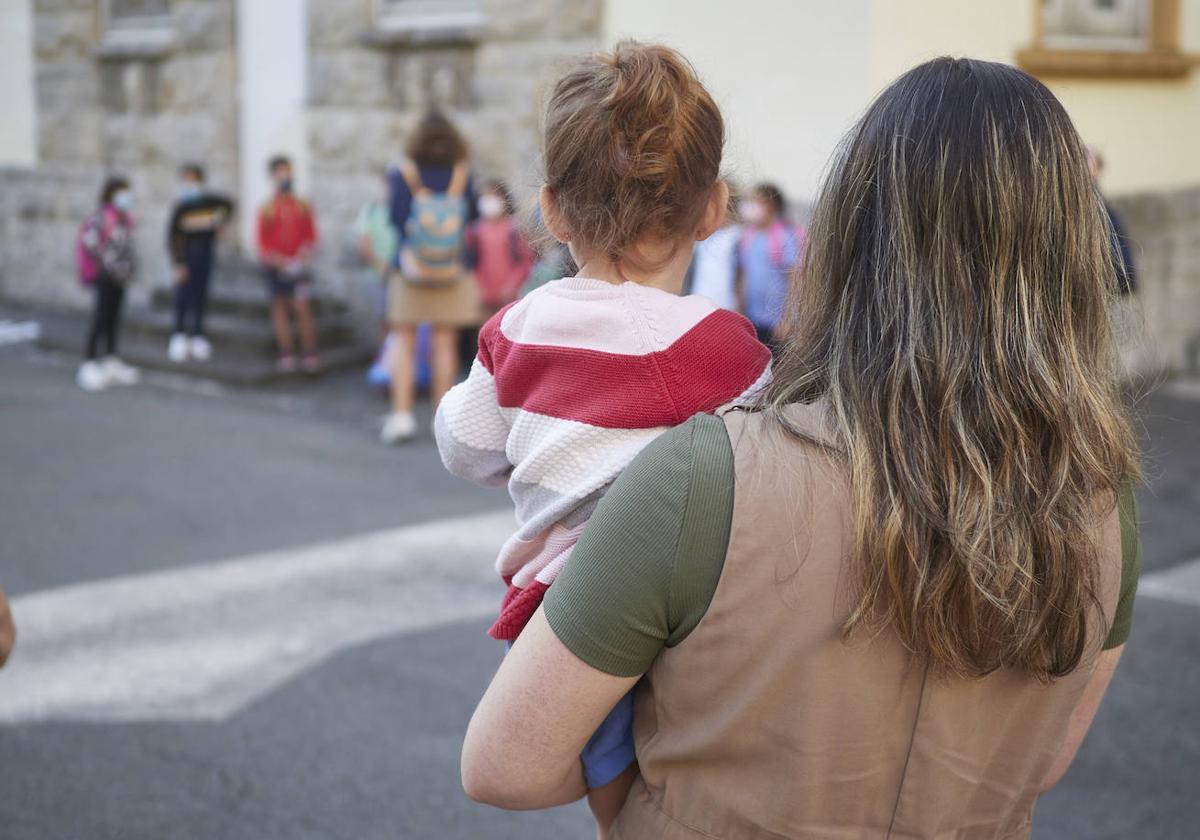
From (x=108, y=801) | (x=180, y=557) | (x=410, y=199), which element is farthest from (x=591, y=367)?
(x=410, y=199)

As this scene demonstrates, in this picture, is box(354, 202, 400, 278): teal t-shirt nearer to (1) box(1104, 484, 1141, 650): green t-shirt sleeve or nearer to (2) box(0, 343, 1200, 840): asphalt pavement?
(2) box(0, 343, 1200, 840): asphalt pavement

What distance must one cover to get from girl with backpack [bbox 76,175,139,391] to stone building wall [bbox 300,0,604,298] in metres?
Result: 2.02

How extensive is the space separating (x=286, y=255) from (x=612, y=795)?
33.8ft

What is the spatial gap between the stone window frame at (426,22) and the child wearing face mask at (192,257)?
2062 mm

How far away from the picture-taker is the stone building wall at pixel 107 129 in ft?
44.9

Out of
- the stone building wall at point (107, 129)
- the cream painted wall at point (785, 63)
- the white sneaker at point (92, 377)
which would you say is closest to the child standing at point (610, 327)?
the cream painted wall at point (785, 63)

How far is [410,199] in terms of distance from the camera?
838cm

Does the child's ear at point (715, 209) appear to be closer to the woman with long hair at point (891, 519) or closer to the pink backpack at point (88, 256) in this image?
the woman with long hair at point (891, 519)

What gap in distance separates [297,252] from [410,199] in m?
3.36

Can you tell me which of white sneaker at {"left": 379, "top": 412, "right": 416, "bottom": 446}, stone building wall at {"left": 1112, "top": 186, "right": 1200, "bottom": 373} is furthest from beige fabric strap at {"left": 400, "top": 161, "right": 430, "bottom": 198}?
stone building wall at {"left": 1112, "top": 186, "right": 1200, "bottom": 373}

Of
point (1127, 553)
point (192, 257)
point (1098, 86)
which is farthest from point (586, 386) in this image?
point (192, 257)

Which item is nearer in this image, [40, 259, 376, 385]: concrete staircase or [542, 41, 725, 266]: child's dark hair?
[542, 41, 725, 266]: child's dark hair

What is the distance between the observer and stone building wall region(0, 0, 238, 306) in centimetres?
1370

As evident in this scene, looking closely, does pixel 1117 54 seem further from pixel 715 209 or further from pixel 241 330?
pixel 715 209
